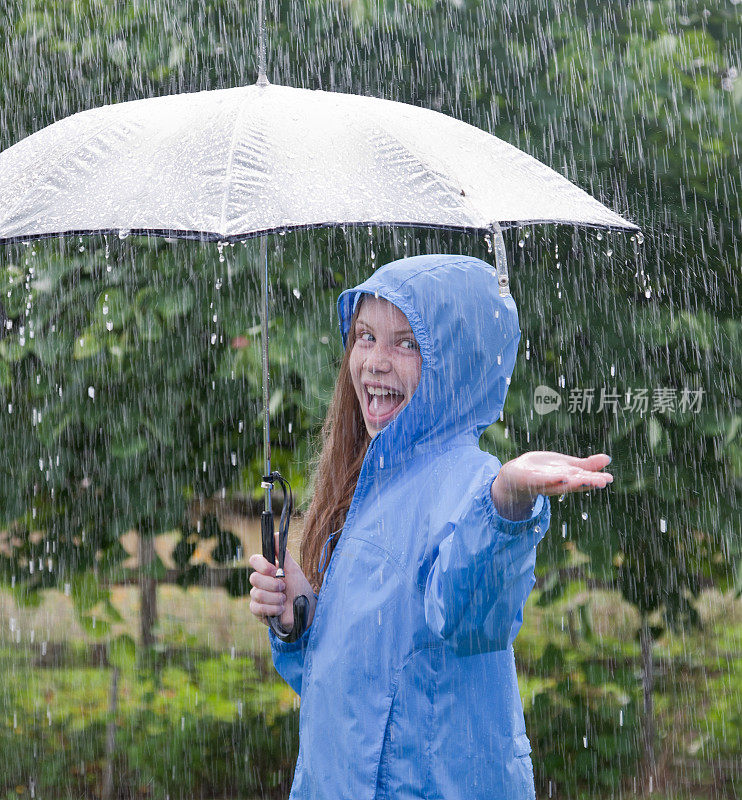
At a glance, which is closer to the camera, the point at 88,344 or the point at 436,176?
the point at 436,176

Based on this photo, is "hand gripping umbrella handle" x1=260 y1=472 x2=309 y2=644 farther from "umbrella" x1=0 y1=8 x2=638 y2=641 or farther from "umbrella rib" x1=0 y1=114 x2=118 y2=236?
"umbrella rib" x1=0 y1=114 x2=118 y2=236

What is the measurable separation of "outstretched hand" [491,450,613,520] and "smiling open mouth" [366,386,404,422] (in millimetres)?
614

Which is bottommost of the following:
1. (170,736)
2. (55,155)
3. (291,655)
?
(170,736)

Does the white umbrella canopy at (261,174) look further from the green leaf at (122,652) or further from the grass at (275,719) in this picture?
the green leaf at (122,652)

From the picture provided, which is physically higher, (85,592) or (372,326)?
(372,326)

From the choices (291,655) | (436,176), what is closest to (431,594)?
(291,655)

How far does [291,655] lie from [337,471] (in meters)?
0.48

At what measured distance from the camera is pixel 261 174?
209 cm

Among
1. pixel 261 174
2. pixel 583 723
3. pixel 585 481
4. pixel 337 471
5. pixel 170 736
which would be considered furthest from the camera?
pixel 170 736

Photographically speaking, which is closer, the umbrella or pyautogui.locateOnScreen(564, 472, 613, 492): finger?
pyautogui.locateOnScreen(564, 472, 613, 492): finger

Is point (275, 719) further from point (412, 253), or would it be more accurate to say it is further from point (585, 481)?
point (585, 481)

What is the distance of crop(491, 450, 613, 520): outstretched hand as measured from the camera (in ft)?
5.08

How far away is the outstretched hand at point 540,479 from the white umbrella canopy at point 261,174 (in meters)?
0.62

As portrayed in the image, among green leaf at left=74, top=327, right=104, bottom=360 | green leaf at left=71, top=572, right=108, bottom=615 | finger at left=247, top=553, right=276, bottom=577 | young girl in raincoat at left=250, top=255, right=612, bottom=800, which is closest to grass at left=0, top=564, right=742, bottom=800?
green leaf at left=71, top=572, right=108, bottom=615
